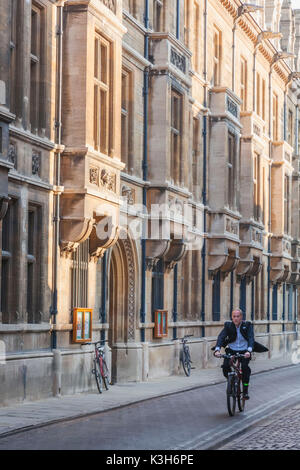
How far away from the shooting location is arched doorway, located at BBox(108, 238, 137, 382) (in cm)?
2670

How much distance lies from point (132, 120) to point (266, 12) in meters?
23.5

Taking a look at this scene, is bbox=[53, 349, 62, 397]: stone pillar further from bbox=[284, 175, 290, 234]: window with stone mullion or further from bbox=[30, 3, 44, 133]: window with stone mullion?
bbox=[284, 175, 290, 234]: window with stone mullion

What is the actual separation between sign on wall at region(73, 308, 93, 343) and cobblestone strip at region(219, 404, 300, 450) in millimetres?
5502

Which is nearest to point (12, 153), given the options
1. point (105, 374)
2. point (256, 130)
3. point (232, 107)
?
point (105, 374)

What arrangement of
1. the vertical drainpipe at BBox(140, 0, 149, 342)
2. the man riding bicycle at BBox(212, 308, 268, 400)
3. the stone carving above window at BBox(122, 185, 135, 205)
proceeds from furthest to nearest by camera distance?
1. the vertical drainpipe at BBox(140, 0, 149, 342)
2. the stone carving above window at BBox(122, 185, 135, 205)
3. the man riding bicycle at BBox(212, 308, 268, 400)

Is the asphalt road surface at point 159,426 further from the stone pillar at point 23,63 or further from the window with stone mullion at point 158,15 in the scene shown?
the window with stone mullion at point 158,15

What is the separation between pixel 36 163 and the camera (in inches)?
813

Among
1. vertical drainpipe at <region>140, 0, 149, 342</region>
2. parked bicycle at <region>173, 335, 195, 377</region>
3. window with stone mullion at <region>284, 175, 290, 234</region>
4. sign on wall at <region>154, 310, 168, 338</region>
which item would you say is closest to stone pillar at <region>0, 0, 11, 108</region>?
vertical drainpipe at <region>140, 0, 149, 342</region>

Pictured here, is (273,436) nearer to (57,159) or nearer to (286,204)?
(57,159)

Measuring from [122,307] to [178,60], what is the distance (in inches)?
262

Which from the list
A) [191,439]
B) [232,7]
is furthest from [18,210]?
[232,7]

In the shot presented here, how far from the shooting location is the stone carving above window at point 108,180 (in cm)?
2262

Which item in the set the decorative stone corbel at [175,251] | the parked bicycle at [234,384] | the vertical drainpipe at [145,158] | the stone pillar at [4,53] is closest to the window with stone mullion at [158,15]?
the vertical drainpipe at [145,158]
